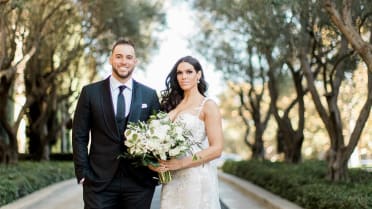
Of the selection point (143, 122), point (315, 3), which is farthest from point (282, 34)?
point (143, 122)

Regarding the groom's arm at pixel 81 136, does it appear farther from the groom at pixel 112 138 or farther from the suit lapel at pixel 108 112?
the suit lapel at pixel 108 112

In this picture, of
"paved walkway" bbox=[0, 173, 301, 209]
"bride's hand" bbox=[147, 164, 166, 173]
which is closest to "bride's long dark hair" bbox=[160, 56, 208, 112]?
"bride's hand" bbox=[147, 164, 166, 173]

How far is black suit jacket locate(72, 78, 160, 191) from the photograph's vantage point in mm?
5051

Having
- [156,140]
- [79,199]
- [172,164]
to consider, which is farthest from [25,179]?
[156,140]

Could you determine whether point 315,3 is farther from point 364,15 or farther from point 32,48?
point 32,48

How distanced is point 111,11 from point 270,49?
6.54 meters

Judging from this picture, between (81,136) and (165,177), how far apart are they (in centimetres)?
78

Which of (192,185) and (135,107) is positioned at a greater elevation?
(135,107)

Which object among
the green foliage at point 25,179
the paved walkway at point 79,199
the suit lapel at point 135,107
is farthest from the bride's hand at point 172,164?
the green foliage at point 25,179

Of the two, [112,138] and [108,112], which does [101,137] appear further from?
[108,112]

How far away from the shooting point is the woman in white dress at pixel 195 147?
208 inches

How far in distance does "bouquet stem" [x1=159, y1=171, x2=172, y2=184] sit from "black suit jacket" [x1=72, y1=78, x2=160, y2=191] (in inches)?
2.4

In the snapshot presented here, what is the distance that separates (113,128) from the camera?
16.7 ft

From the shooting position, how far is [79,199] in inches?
610
